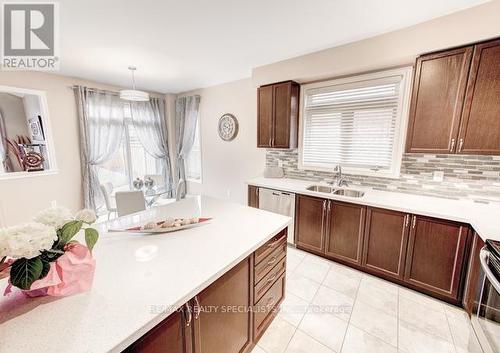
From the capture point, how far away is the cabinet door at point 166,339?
0.77 metres

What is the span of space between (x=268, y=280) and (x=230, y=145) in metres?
3.04

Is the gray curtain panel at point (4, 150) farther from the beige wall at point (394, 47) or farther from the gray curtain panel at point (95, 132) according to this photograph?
the beige wall at point (394, 47)

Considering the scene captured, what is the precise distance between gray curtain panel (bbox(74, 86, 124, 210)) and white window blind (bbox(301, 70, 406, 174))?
359 cm

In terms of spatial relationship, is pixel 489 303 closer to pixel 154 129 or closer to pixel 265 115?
pixel 265 115

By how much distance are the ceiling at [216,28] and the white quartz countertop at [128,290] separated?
71.0 inches

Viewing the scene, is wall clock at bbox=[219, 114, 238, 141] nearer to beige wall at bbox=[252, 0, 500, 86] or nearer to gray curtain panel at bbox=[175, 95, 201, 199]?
gray curtain panel at bbox=[175, 95, 201, 199]

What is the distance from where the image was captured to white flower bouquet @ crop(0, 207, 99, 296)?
2.19 feet

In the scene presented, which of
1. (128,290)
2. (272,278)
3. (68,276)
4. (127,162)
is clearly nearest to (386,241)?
(272,278)

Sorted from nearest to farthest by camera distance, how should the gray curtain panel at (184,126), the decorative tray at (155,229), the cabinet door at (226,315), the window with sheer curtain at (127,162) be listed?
the cabinet door at (226,315)
the decorative tray at (155,229)
the window with sheer curtain at (127,162)
the gray curtain panel at (184,126)

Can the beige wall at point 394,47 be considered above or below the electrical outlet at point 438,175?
above

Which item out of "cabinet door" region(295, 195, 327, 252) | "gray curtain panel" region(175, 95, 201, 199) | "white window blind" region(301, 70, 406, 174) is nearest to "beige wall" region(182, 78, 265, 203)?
"gray curtain panel" region(175, 95, 201, 199)

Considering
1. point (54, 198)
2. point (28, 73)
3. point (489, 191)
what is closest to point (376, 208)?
point (489, 191)

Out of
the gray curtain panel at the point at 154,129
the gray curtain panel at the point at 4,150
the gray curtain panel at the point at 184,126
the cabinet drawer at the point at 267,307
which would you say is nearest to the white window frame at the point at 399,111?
the cabinet drawer at the point at 267,307

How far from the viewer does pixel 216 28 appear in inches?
82.0
